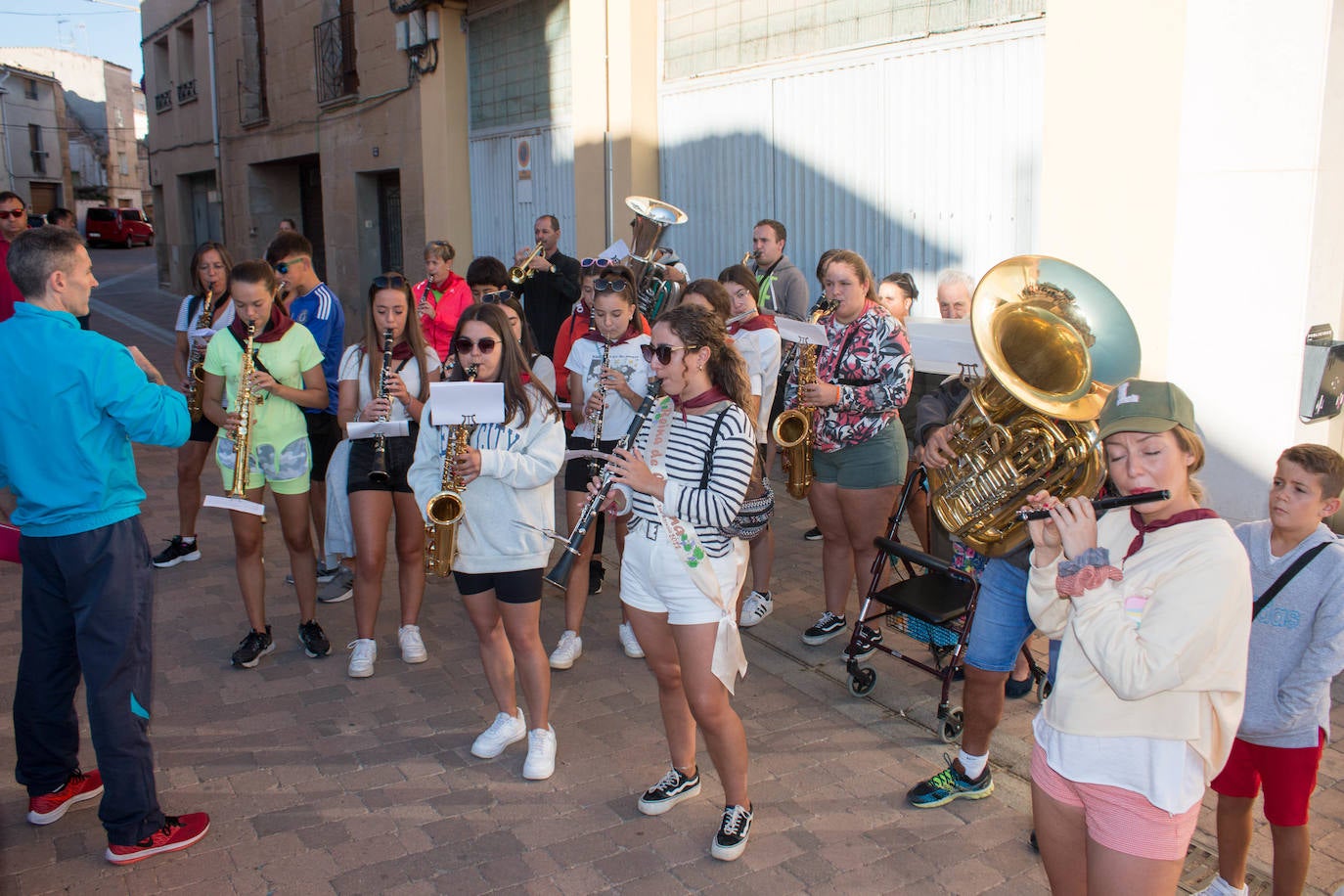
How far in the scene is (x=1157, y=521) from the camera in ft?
7.72

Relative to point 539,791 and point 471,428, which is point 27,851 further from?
point 471,428

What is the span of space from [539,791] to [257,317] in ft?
8.26

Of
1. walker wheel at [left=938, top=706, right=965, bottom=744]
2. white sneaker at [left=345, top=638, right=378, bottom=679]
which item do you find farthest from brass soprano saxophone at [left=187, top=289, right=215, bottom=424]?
walker wheel at [left=938, top=706, right=965, bottom=744]

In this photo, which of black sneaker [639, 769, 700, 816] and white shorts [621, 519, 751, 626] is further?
black sneaker [639, 769, 700, 816]

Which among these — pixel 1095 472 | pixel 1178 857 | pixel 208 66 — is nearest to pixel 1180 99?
pixel 1095 472

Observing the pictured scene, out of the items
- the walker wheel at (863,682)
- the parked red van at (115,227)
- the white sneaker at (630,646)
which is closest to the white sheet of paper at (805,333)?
the walker wheel at (863,682)

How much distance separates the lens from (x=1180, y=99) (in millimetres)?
5277

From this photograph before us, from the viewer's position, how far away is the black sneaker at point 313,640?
17.0 feet

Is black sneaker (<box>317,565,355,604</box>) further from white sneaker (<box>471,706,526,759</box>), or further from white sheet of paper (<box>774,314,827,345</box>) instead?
white sheet of paper (<box>774,314,827,345</box>)

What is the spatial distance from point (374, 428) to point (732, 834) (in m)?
2.29

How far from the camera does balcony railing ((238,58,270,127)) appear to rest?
18.8 meters

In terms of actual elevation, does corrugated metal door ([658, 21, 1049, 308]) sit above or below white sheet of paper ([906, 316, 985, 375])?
above

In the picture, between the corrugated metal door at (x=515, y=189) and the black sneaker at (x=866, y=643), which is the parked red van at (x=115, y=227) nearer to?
the corrugated metal door at (x=515, y=189)

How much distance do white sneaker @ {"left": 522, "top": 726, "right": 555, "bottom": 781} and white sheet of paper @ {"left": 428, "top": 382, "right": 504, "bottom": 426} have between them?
126 centimetres
